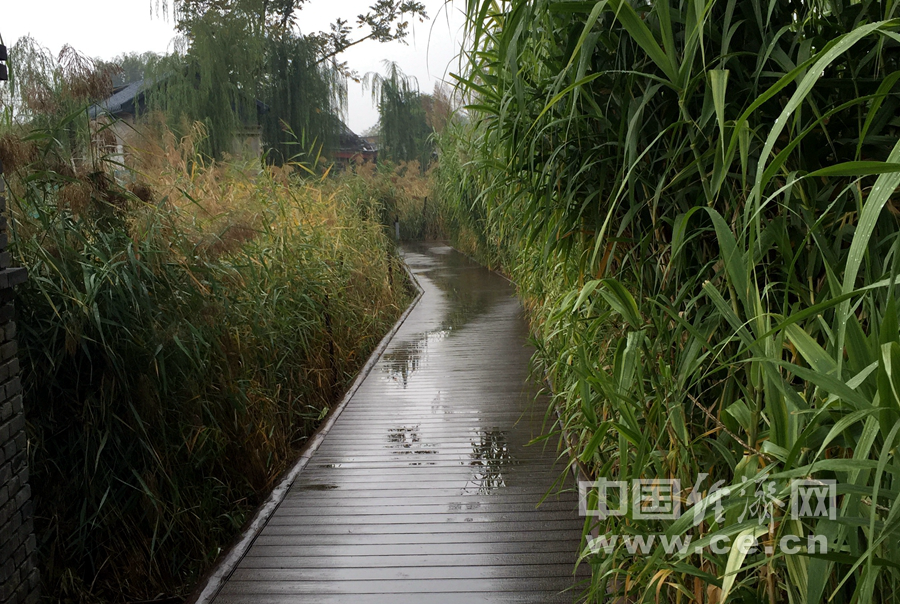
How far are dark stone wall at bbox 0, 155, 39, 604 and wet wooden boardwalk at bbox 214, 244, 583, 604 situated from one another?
0.64 m

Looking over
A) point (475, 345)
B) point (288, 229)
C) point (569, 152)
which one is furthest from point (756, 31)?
point (475, 345)

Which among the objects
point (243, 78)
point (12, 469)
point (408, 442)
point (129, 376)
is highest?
point (243, 78)

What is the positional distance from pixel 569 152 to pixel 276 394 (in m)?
2.58

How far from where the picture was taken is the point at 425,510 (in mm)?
3090

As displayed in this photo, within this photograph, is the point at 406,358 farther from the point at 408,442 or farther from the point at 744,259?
the point at 744,259

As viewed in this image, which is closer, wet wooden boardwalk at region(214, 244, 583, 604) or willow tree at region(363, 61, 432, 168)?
wet wooden boardwalk at region(214, 244, 583, 604)

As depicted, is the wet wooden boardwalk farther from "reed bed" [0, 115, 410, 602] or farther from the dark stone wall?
the dark stone wall

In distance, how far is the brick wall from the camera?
87.0 inches

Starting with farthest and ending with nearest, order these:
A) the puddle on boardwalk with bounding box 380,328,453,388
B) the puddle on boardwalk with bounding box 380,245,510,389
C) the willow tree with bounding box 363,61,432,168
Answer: the willow tree with bounding box 363,61,432,168, the puddle on boardwalk with bounding box 380,245,510,389, the puddle on boardwalk with bounding box 380,328,453,388

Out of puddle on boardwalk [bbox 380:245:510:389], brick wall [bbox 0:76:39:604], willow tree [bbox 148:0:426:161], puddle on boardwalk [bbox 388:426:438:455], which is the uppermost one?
willow tree [bbox 148:0:426:161]

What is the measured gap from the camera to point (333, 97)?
13.9m

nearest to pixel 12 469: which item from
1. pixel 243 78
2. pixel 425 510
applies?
pixel 425 510

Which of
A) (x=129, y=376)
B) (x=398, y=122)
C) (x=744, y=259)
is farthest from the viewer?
(x=398, y=122)

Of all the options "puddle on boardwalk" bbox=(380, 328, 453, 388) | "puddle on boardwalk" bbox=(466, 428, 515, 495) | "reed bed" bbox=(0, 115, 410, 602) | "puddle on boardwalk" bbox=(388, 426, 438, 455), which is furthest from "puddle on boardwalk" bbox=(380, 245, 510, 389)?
"reed bed" bbox=(0, 115, 410, 602)
